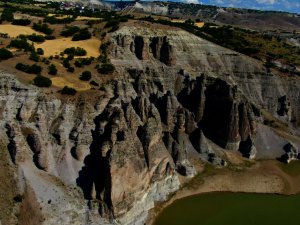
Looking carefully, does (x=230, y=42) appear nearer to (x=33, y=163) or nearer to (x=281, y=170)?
(x=281, y=170)

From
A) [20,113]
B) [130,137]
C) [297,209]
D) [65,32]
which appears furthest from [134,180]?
[65,32]

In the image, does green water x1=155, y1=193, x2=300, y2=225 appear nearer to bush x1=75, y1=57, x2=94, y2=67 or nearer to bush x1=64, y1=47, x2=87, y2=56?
bush x1=75, y1=57, x2=94, y2=67

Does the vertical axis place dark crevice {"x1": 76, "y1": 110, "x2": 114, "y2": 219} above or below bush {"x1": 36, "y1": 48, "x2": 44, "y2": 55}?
below

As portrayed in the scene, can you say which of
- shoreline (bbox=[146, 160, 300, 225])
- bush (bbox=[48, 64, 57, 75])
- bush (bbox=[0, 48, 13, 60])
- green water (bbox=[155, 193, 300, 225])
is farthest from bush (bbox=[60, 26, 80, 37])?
green water (bbox=[155, 193, 300, 225])

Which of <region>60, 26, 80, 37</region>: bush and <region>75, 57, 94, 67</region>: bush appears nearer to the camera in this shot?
<region>75, 57, 94, 67</region>: bush

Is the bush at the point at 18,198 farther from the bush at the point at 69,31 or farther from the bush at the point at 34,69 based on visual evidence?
the bush at the point at 69,31

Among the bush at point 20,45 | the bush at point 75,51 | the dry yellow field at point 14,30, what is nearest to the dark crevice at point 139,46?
the bush at point 75,51
